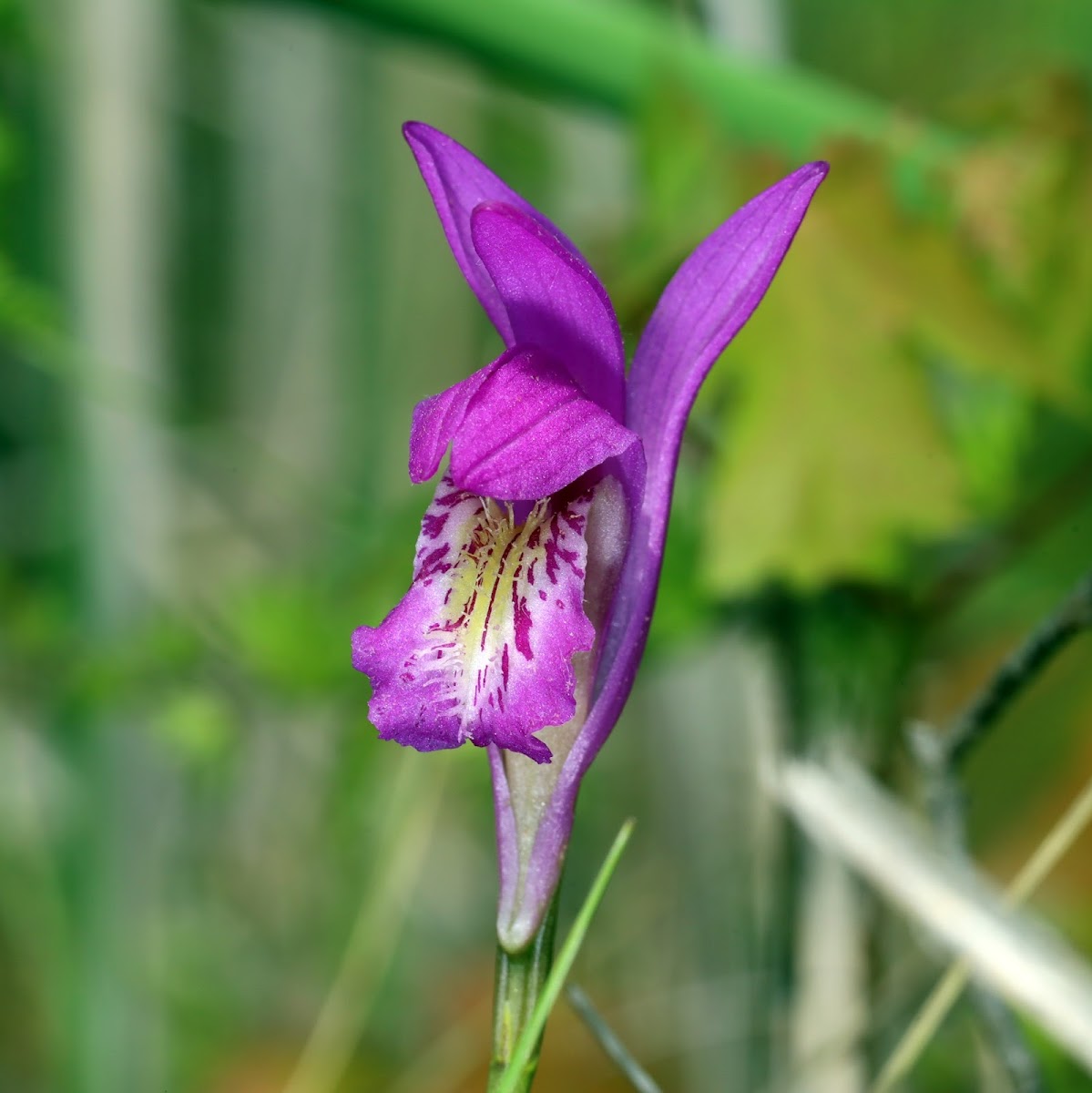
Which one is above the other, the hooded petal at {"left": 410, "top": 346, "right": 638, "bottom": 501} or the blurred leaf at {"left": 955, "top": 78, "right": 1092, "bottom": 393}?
the blurred leaf at {"left": 955, "top": 78, "right": 1092, "bottom": 393}

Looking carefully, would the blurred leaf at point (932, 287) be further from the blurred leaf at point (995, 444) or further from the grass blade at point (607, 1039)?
the grass blade at point (607, 1039)

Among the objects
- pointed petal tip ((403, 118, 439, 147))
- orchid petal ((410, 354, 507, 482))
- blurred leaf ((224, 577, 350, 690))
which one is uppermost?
pointed petal tip ((403, 118, 439, 147))

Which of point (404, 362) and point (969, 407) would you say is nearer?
point (969, 407)

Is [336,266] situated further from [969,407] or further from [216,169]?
[969,407]

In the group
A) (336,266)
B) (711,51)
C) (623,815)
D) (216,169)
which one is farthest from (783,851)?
(216,169)

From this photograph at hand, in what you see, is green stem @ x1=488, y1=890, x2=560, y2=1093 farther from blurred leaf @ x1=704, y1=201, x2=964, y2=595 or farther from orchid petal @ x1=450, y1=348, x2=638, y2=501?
blurred leaf @ x1=704, y1=201, x2=964, y2=595

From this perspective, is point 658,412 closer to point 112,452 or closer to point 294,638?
point 294,638

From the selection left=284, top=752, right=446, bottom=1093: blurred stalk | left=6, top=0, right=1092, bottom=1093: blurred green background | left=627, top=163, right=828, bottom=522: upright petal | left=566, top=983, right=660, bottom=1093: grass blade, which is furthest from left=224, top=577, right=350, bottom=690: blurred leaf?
left=627, top=163, right=828, bottom=522: upright petal

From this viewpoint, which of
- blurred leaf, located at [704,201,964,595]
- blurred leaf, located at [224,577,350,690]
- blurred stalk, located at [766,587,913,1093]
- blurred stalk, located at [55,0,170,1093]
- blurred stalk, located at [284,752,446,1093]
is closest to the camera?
blurred leaf, located at [704,201,964,595]
